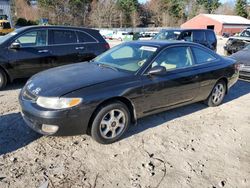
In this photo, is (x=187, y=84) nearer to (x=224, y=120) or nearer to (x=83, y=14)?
(x=224, y=120)

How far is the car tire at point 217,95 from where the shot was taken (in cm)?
564

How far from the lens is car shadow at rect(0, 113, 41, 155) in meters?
3.82

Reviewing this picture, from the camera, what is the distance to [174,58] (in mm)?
4754

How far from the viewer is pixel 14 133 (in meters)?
4.17

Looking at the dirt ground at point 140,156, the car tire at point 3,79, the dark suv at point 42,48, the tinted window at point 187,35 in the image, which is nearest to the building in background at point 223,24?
the tinted window at point 187,35

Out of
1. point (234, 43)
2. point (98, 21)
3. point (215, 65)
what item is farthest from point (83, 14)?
point (215, 65)

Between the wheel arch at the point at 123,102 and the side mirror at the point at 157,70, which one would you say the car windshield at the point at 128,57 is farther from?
the wheel arch at the point at 123,102

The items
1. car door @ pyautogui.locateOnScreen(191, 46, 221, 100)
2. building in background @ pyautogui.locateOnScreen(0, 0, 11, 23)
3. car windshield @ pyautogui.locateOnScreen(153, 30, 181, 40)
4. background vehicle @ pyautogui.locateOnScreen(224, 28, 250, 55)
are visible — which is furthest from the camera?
building in background @ pyautogui.locateOnScreen(0, 0, 11, 23)

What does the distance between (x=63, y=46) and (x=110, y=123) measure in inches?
153

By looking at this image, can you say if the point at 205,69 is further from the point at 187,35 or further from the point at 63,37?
the point at 187,35

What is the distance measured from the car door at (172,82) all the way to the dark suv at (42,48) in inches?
130

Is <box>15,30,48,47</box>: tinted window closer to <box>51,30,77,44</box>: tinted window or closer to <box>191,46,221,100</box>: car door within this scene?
<box>51,30,77,44</box>: tinted window

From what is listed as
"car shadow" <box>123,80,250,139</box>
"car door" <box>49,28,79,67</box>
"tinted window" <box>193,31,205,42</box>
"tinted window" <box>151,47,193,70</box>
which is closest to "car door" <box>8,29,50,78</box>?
"car door" <box>49,28,79,67</box>

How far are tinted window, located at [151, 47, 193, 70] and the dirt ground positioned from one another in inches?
40.5
